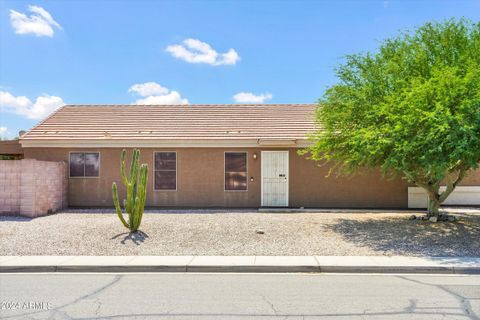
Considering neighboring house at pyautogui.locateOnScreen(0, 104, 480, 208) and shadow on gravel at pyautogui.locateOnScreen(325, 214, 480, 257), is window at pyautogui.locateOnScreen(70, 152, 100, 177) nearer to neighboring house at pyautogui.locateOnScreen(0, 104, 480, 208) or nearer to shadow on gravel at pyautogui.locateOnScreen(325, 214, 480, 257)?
neighboring house at pyautogui.locateOnScreen(0, 104, 480, 208)

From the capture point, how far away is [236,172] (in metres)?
16.2

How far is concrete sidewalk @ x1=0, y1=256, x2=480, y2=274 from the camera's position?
7.77m

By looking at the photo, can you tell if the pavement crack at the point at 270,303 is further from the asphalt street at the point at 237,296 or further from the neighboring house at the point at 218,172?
the neighboring house at the point at 218,172

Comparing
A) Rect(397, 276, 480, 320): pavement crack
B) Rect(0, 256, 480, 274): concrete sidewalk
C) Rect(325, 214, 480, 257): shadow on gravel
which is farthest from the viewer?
Rect(325, 214, 480, 257): shadow on gravel

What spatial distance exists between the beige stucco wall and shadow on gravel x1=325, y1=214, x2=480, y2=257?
3.08 m

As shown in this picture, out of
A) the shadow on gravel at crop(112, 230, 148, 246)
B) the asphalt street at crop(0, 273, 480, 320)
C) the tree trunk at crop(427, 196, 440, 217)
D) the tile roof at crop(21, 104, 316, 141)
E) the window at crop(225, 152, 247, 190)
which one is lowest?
the asphalt street at crop(0, 273, 480, 320)

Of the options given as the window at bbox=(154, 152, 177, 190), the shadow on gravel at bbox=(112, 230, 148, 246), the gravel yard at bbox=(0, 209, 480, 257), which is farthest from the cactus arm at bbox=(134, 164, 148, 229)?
the window at bbox=(154, 152, 177, 190)

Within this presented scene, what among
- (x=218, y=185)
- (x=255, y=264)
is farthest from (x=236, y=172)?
(x=255, y=264)

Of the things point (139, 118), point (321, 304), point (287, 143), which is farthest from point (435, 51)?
point (139, 118)

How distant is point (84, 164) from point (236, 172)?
257 inches

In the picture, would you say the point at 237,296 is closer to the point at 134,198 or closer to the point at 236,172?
the point at 134,198

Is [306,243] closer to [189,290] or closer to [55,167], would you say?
[189,290]

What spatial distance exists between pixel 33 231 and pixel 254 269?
281 inches

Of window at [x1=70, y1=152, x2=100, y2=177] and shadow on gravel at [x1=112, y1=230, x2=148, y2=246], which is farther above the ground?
window at [x1=70, y1=152, x2=100, y2=177]
